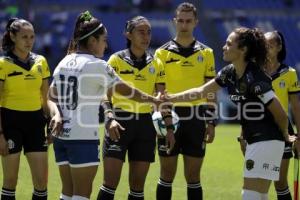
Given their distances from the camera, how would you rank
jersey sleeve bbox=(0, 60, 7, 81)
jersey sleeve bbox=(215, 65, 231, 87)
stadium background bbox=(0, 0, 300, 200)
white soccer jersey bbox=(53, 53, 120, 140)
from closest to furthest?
white soccer jersey bbox=(53, 53, 120, 140), jersey sleeve bbox=(215, 65, 231, 87), jersey sleeve bbox=(0, 60, 7, 81), stadium background bbox=(0, 0, 300, 200)

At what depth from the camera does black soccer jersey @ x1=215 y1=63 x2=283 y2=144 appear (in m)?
6.81

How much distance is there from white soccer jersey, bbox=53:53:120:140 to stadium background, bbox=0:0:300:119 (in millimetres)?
20919

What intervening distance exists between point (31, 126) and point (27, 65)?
2.30 ft

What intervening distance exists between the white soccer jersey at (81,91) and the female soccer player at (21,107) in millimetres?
1378

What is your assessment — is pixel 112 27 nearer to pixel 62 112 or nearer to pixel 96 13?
pixel 96 13

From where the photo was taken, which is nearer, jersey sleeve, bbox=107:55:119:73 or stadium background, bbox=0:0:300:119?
jersey sleeve, bbox=107:55:119:73

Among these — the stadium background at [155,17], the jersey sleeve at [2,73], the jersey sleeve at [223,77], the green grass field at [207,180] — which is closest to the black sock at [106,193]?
the jersey sleeve at [2,73]

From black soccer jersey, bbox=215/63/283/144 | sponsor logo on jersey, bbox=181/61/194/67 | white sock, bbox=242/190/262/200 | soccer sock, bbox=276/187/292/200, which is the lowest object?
soccer sock, bbox=276/187/292/200

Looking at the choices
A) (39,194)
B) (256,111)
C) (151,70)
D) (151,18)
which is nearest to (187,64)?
(151,70)

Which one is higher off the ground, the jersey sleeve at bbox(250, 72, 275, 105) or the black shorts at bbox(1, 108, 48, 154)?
the jersey sleeve at bbox(250, 72, 275, 105)

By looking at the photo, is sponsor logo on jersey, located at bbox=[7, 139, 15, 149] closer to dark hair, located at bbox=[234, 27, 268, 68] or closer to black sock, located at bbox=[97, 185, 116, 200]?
black sock, located at bbox=[97, 185, 116, 200]

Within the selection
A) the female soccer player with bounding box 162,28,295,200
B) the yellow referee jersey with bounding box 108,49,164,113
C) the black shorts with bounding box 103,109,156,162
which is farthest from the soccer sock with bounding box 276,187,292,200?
the female soccer player with bounding box 162,28,295,200

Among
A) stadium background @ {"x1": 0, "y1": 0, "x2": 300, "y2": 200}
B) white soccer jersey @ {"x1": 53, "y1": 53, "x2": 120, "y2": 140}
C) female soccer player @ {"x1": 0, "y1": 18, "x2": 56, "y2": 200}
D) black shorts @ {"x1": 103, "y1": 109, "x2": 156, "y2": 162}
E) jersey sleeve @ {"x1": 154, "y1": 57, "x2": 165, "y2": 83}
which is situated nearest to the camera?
white soccer jersey @ {"x1": 53, "y1": 53, "x2": 120, "y2": 140}

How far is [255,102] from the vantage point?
6938 mm
